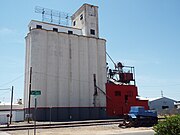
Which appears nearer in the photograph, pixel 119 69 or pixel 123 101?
pixel 123 101

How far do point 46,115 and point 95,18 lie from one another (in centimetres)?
2558

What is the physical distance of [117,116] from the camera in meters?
48.4

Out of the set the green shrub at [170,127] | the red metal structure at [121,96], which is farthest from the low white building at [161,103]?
the green shrub at [170,127]

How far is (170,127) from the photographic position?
8961 mm

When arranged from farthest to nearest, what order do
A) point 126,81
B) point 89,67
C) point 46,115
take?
point 126,81 → point 89,67 → point 46,115

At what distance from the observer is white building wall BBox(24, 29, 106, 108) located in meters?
43.9

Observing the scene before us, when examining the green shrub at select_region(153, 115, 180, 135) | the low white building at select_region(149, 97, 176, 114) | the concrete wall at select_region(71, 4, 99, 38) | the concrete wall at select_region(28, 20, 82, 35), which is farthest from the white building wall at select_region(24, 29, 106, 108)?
the green shrub at select_region(153, 115, 180, 135)

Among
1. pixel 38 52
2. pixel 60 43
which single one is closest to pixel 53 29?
pixel 60 43

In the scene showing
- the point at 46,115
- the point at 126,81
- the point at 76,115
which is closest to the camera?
the point at 46,115

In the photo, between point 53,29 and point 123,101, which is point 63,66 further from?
point 123,101

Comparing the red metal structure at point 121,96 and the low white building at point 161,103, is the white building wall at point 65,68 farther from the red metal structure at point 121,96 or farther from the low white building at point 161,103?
the low white building at point 161,103

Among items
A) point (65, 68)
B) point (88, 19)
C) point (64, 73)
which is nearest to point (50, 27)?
point (88, 19)

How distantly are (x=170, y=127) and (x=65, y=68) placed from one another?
127 feet

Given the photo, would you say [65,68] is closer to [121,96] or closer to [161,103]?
[121,96]
